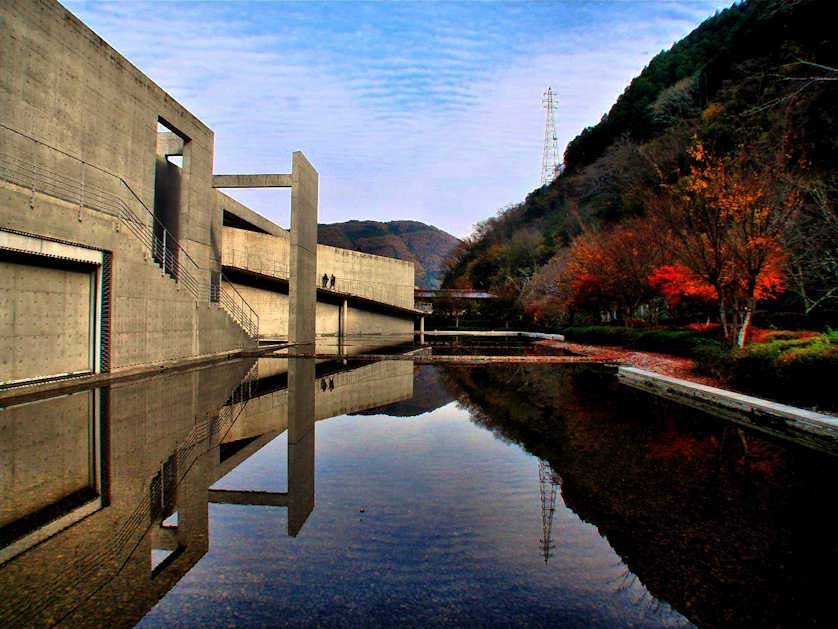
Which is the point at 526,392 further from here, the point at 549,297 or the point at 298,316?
the point at 549,297

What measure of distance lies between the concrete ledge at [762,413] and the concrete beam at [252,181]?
717 inches

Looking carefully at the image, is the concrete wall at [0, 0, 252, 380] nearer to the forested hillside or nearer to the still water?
the still water

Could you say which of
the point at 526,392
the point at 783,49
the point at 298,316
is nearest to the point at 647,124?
the point at 783,49

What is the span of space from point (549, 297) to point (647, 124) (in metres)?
26.9

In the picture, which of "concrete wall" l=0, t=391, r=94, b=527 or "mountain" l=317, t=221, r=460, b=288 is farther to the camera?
"mountain" l=317, t=221, r=460, b=288

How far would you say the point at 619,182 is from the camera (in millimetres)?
52656

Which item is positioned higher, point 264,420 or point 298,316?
point 298,316

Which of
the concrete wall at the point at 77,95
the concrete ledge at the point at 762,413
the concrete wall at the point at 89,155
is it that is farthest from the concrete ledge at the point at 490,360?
the concrete wall at the point at 77,95

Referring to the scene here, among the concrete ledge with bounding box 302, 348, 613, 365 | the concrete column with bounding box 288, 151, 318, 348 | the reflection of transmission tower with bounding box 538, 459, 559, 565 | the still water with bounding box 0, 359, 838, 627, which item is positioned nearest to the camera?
the still water with bounding box 0, 359, 838, 627

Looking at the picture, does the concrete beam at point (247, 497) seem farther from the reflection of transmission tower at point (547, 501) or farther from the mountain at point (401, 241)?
the mountain at point (401, 241)

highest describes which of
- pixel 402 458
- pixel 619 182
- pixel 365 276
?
pixel 619 182

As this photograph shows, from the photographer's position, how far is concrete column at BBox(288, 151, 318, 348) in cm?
2484

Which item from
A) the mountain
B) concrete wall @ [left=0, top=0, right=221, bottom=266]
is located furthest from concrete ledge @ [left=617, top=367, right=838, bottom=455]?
the mountain

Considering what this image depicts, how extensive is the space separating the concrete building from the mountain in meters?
134
